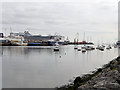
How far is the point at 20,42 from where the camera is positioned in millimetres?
75750

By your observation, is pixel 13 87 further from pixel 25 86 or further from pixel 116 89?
pixel 116 89

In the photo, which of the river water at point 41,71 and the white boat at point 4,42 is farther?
the white boat at point 4,42

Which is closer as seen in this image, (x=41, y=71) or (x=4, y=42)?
(x=41, y=71)

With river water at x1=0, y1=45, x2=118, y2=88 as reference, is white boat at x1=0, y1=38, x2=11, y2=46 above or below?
above

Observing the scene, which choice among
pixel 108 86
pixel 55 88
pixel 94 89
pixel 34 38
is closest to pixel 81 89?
pixel 94 89

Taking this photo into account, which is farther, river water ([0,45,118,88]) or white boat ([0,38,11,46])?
white boat ([0,38,11,46])

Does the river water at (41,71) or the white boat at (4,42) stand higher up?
the white boat at (4,42)

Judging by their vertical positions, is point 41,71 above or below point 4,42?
below

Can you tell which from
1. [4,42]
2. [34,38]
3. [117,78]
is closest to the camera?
[117,78]

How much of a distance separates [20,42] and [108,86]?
74353mm

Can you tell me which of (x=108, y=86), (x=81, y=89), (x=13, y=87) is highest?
(x=108, y=86)

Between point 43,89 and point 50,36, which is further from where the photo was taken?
point 50,36

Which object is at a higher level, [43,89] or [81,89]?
[81,89]

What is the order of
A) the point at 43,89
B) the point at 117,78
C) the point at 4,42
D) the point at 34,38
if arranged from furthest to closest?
the point at 34,38
the point at 4,42
the point at 43,89
the point at 117,78
